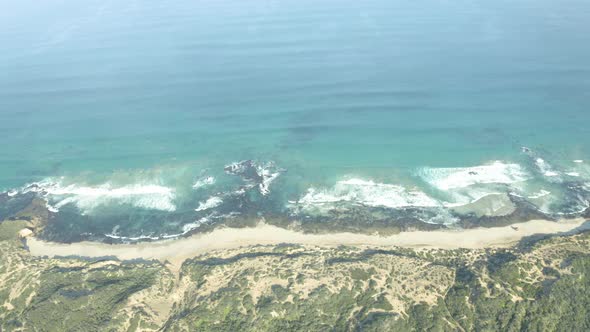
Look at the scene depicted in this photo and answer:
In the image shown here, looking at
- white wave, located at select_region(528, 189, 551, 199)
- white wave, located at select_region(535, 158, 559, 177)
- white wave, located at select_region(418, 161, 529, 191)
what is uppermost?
white wave, located at select_region(535, 158, 559, 177)

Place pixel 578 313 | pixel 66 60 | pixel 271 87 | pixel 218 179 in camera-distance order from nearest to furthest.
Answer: pixel 578 313, pixel 218 179, pixel 271 87, pixel 66 60

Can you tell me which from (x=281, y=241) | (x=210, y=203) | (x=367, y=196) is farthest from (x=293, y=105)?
(x=281, y=241)

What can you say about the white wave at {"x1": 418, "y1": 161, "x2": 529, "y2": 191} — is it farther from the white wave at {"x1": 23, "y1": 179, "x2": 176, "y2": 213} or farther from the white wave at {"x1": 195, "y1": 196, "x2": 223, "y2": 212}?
the white wave at {"x1": 23, "y1": 179, "x2": 176, "y2": 213}

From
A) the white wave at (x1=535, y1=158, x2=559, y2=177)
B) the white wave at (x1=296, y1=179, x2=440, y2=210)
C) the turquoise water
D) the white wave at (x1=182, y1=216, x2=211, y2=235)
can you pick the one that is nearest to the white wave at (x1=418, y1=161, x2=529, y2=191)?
the turquoise water

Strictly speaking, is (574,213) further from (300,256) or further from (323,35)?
(323,35)

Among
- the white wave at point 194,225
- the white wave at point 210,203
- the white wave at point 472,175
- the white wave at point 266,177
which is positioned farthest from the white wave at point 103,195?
the white wave at point 472,175

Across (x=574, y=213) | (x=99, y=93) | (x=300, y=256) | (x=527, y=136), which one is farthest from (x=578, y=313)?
(x=99, y=93)
